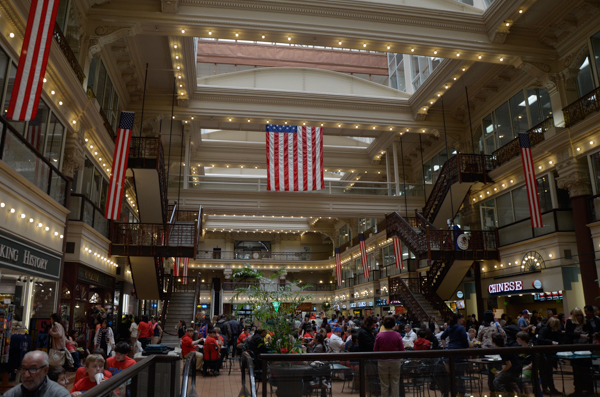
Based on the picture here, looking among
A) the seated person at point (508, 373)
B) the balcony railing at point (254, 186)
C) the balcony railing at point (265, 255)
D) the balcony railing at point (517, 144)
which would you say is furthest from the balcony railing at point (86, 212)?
the balcony railing at point (265, 255)

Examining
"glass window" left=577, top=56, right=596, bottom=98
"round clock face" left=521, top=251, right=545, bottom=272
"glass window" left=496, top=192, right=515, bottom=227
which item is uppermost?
"glass window" left=577, top=56, right=596, bottom=98

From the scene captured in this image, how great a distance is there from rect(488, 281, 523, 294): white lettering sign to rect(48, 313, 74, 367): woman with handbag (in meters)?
13.7

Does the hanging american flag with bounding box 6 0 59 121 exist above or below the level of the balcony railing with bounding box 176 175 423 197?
below

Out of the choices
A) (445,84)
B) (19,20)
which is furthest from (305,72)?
(19,20)

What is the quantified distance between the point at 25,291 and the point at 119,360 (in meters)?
5.50

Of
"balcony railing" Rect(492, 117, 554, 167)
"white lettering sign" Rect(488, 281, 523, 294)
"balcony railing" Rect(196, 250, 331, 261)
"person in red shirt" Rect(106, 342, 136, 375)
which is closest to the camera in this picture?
"person in red shirt" Rect(106, 342, 136, 375)

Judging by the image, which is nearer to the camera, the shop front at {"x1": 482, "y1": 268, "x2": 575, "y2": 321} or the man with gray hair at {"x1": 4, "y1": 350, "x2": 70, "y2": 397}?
the man with gray hair at {"x1": 4, "y1": 350, "x2": 70, "y2": 397}

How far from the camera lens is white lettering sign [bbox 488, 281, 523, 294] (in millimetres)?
15734

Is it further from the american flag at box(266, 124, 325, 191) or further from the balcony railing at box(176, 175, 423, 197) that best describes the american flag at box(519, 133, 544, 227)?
the balcony railing at box(176, 175, 423, 197)

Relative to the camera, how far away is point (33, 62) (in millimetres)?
7008

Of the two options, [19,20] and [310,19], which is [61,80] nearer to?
[19,20]

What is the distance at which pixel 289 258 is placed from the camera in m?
40.8

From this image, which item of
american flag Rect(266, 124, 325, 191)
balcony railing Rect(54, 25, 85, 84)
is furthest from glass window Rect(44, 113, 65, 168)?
american flag Rect(266, 124, 325, 191)

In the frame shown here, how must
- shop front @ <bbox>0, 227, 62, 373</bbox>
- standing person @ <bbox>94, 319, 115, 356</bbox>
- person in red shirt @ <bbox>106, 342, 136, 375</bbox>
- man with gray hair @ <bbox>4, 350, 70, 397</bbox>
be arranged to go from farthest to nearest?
standing person @ <bbox>94, 319, 115, 356</bbox> < shop front @ <bbox>0, 227, 62, 373</bbox> < person in red shirt @ <bbox>106, 342, 136, 375</bbox> < man with gray hair @ <bbox>4, 350, 70, 397</bbox>
